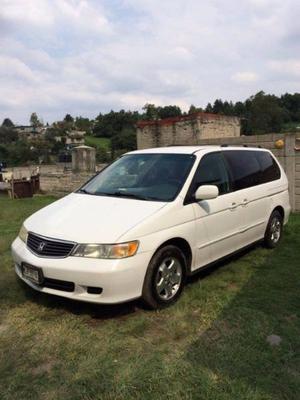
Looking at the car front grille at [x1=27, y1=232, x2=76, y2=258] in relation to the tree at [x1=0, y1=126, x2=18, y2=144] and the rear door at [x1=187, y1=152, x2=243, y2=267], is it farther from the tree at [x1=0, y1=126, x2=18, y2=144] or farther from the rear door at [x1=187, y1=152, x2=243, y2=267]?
the tree at [x1=0, y1=126, x2=18, y2=144]

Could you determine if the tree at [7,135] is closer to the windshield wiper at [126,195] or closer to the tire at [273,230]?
the tire at [273,230]

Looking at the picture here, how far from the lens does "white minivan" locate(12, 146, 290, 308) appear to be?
366cm

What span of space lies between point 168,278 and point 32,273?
1.33 m

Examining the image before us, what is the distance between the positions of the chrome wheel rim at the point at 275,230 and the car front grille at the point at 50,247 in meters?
3.56

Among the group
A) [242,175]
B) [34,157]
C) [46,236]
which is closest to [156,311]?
[46,236]

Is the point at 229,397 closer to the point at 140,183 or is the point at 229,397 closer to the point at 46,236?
the point at 46,236

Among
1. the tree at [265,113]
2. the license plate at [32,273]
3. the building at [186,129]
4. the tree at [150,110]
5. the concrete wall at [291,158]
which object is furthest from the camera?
the tree at [265,113]

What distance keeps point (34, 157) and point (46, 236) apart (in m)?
61.1

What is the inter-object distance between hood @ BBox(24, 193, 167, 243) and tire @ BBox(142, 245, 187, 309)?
0.44m

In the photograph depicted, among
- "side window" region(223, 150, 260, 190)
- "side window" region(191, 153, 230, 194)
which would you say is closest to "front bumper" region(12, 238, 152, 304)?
"side window" region(191, 153, 230, 194)

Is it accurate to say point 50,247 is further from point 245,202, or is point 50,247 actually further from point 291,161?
point 291,161

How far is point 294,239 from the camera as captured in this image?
682cm

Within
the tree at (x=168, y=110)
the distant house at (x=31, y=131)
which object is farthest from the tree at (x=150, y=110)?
the distant house at (x=31, y=131)

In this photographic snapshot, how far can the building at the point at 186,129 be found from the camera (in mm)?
14781
